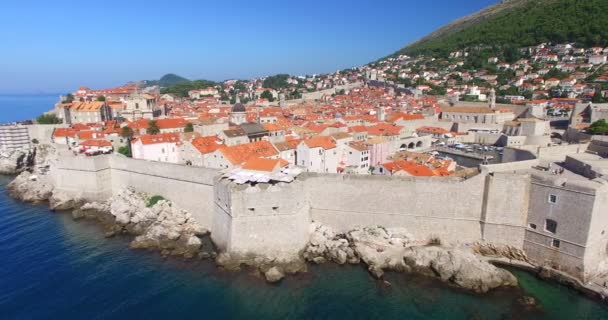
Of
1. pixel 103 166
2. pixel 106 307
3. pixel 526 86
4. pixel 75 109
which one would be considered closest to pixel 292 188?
pixel 106 307

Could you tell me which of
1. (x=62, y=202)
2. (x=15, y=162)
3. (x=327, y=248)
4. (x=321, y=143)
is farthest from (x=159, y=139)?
(x=15, y=162)

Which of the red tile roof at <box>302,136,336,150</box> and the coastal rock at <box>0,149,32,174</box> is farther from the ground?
the red tile roof at <box>302,136,336,150</box>

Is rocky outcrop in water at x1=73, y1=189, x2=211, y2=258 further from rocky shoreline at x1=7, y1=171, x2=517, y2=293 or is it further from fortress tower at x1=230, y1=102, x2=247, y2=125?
fortress tower at x1=230, y1=102, x2=247, y2=125

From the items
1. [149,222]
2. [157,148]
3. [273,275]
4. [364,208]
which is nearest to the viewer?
[273,275]

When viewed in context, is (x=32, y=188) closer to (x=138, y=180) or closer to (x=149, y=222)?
(x=138, y=180)

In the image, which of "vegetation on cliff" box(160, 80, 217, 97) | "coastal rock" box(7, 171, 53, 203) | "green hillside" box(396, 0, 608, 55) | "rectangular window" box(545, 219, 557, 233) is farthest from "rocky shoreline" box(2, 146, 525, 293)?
"green hillside" box(396, 0, 608, 55)

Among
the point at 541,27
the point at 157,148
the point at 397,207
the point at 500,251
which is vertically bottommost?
the point at 500,251

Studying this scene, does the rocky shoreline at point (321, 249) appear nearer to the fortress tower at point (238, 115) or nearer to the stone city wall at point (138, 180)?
the stone city wall at point (138, 180)

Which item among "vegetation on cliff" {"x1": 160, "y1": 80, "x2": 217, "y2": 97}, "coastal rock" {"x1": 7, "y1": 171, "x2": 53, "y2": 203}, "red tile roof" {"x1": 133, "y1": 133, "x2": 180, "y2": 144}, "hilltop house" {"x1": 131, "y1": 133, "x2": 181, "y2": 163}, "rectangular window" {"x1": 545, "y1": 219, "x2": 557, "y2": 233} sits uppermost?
"vegetation on cliff" {"x1": 160, "y1": 80, "x2": 217, "y2": 97}
